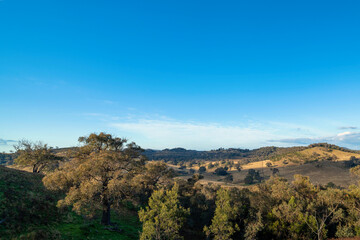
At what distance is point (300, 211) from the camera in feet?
132

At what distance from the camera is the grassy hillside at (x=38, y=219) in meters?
22.4

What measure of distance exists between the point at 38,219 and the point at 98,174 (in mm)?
9845

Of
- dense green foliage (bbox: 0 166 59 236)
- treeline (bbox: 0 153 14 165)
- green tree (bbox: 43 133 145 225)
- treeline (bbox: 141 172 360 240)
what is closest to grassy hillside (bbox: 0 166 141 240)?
dense green foliage (bbox: 0 166 59 236)

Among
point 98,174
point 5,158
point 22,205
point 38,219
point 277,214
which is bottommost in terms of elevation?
point 5,158

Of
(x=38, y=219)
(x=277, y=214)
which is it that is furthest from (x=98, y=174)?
(x=277, y=214)

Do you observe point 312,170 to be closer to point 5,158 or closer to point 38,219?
point 38,219

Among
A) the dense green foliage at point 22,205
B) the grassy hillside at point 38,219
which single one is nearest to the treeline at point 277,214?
the grassy hillside at point 38,219

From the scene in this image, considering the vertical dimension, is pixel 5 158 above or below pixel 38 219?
below

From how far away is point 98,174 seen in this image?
2822 centimetres

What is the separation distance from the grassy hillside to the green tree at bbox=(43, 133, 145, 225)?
2.62 meters

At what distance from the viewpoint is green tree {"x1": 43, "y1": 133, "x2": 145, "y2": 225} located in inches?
1027

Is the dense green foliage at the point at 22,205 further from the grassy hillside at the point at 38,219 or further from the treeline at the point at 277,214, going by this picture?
the treeline at the point at 277,214

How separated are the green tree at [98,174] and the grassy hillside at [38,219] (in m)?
2.62

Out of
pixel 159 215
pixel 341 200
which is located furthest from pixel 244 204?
pixel 159 215
